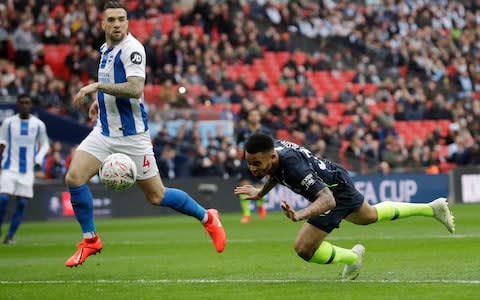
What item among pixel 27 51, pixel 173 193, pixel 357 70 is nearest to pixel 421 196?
pixel 357 70

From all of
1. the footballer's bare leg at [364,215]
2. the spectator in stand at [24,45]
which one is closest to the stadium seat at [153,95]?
the spectator in stand at [24,45]

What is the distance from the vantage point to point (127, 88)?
38.2ft

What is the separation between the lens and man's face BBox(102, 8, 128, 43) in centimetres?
1192

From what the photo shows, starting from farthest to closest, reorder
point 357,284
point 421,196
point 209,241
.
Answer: point 421,196 → point 209,241 → point 357,284

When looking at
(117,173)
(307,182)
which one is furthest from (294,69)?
(307,182)

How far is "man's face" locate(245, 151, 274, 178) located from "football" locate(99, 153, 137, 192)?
82.5 inches

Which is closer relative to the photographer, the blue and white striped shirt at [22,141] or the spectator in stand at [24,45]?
the blue and white striped shirt at [22,141]

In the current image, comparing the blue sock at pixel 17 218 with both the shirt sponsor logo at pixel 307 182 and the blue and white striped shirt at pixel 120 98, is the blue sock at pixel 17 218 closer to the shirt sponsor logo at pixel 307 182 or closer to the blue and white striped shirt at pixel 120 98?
the blue and white striped shirt at pixel 120 98

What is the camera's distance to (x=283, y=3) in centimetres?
3841

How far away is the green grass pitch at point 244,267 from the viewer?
10.1 metres

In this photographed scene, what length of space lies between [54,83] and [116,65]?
1753 centimetres

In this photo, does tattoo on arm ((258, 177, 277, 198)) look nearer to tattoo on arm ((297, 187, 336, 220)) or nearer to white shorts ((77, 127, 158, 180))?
tattoo on arm ((297, 187, 336, 220))

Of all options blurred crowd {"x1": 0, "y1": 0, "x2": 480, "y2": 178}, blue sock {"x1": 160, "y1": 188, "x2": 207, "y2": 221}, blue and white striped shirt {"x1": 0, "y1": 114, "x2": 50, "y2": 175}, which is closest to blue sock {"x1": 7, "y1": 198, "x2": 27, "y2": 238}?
blue and white striped shirt {"x1": 0, "y1": 114, "x2": 50, "y2": 175}

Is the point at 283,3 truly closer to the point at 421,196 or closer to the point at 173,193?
the point at 421,196
